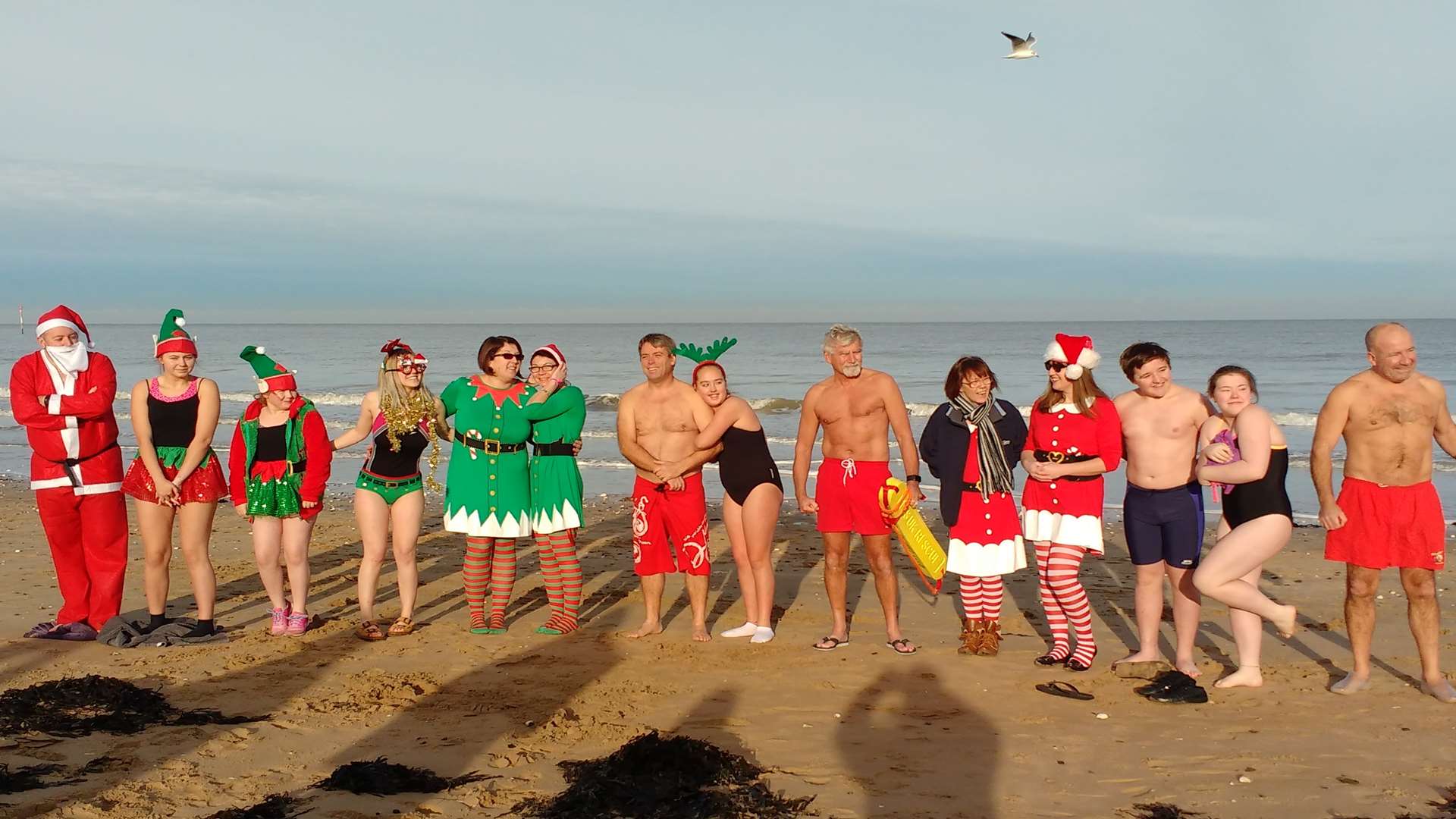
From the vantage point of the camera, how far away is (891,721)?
5.74 m

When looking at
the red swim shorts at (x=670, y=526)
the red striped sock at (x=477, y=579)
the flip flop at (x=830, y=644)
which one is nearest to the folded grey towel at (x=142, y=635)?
the red striped sock at (x=477, y=579)

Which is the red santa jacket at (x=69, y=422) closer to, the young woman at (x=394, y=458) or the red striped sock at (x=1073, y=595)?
the young woman at (x=394, y=458)

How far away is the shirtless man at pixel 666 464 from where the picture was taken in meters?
7.23

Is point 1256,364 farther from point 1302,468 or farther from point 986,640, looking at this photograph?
point 986,640

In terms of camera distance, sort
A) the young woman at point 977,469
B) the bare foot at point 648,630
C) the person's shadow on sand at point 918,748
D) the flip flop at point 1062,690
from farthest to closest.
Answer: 1. the bare foot at point 648,630
2. the young woman at point 977,469
3. the flip flop at point 1062,690
4. the person's shadow on sand at point 918,748

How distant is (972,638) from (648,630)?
2.14m

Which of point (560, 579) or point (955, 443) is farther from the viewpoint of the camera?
point (560, 579)

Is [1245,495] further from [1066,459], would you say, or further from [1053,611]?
[1053,611]

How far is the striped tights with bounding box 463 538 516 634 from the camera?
7570 mm


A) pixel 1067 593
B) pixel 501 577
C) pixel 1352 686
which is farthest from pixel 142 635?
pixel 1352 686

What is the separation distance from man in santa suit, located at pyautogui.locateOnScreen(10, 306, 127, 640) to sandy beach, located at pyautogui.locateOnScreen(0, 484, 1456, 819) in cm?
39

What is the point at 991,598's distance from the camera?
701 cm

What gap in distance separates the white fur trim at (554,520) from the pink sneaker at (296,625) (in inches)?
65.6

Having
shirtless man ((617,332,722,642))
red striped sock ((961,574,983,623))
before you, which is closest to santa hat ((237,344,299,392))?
shirtless man ((617,332,722,642))
